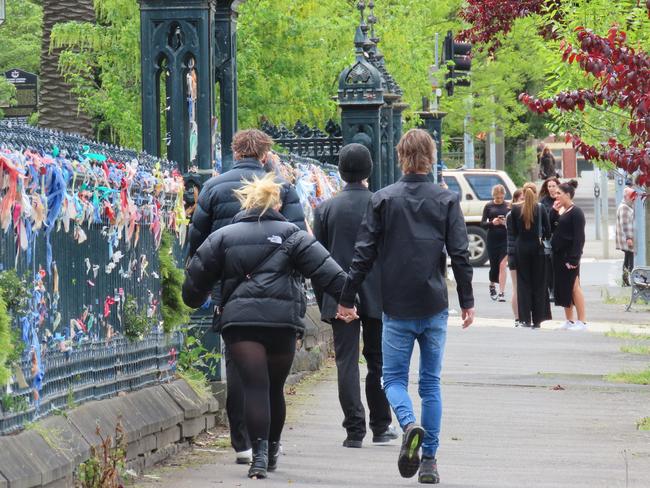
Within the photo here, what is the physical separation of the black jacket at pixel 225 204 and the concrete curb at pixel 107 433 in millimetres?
922

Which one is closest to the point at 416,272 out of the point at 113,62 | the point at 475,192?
the point at 113,62

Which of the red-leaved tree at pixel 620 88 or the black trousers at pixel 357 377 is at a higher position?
the red-leaved tree at pixel 620 88

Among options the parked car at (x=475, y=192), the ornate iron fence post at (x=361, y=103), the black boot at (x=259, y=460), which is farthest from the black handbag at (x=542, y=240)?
the parked car at (x=475, y=192)

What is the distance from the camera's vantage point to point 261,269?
8.38 metres

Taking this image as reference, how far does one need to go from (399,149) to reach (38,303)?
256 cm

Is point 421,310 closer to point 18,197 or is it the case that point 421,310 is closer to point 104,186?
point 104,186

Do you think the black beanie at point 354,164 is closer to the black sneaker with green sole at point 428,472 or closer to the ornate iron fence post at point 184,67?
the ornate iron fence post at point 184,67

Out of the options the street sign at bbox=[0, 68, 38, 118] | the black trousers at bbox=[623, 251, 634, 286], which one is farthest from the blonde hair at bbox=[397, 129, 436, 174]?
the street sign at bbox=[0, 68, 38, 118]

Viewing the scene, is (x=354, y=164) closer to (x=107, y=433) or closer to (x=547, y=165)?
(x=107, y=433)

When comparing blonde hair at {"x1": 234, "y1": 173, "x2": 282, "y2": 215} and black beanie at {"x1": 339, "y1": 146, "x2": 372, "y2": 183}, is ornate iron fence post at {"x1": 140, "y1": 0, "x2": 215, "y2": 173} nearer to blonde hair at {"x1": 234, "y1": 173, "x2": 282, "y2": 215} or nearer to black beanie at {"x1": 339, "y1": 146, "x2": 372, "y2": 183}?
black beanie at {"x1": 339, "y1": 146, "x2": 372, "y2": 183}

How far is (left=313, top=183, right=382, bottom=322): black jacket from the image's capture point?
9930mm

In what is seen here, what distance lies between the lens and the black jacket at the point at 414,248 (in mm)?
8570

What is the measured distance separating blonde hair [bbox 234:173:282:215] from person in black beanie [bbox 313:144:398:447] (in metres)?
1.42

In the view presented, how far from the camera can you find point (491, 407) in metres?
12.2
